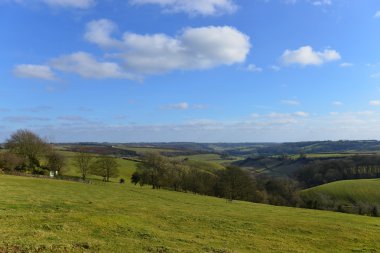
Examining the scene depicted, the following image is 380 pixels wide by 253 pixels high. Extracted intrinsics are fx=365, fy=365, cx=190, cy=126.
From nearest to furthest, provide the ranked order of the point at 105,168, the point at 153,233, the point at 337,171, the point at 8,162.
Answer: the point at 153,233 < the point at 8,162 < the point at 105,168 < the point at 337,171

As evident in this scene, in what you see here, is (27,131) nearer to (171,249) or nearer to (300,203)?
(300,203)

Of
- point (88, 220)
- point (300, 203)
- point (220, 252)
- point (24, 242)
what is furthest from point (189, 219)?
point (300, 203)

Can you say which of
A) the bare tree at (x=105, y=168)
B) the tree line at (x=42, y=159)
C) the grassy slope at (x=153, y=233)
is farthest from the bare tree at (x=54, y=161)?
the grassy slope at (x=153, y=233)

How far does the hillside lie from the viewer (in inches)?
4001

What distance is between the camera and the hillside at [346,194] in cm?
10164

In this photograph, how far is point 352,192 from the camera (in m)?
111

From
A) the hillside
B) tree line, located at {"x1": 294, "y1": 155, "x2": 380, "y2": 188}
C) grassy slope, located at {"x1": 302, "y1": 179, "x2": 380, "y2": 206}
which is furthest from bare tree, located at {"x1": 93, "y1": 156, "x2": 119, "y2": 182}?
tree line, located at {"x1": 294, "y1": 155, "x2": 380, "y2": 188}

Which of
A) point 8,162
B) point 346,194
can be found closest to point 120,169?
point 8,162

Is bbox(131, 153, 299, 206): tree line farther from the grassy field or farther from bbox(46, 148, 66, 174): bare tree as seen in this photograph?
bbox(46, 148, 66, 174): bare tree

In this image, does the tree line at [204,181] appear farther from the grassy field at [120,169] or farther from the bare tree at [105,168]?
the grassy field at [120,169]

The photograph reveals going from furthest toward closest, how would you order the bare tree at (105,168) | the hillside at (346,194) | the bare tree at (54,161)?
the bare tree at (105,168)
the hillside at (346,194)
the bare tree at (54,161)

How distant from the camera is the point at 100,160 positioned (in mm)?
109375

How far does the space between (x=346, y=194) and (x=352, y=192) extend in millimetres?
2031

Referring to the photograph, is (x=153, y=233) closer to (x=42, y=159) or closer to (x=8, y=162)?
(x=8, y=162)
